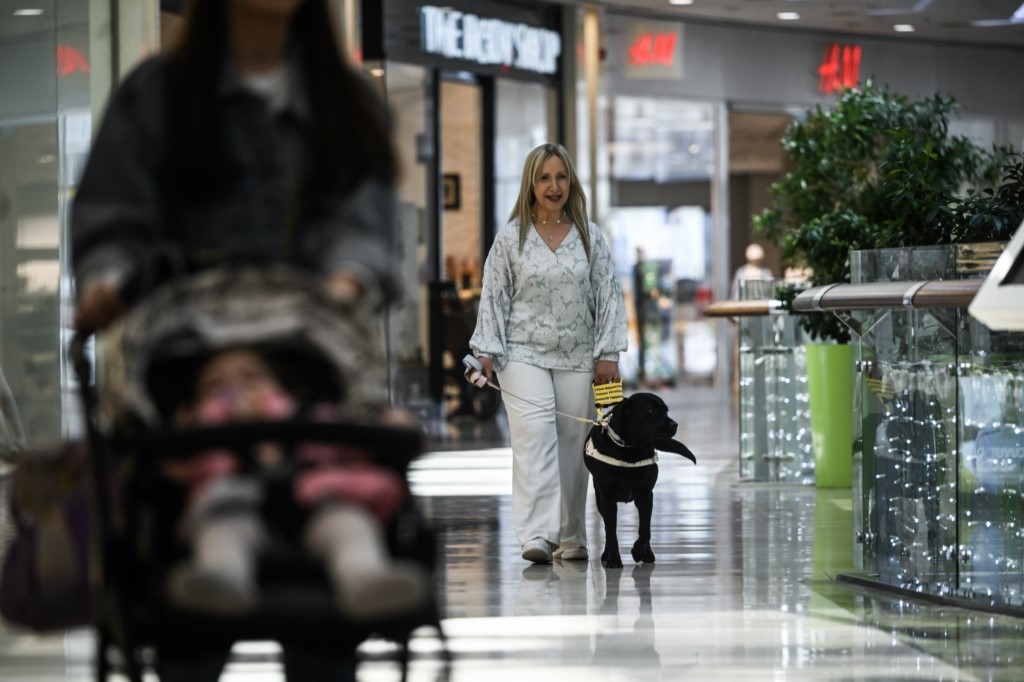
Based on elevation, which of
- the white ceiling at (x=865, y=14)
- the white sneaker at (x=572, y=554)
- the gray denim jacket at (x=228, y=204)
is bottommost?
the white sneaker at (x=572, y=554)

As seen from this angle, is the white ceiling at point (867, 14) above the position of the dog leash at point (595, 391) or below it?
above

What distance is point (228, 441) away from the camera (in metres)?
1.94

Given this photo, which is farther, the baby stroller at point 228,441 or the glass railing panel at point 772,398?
the glass railing panel at point 772,398

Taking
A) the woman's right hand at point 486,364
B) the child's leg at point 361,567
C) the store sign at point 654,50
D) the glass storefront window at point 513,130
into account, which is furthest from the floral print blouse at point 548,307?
the store sign at point 654,50

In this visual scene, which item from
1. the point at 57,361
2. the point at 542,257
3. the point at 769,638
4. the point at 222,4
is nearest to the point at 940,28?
the point at 57,361

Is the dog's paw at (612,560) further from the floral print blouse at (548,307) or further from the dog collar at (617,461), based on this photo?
the floral print blouse at (548,307)

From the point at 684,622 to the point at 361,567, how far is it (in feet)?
11.2

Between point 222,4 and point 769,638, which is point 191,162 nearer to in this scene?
point 222,4

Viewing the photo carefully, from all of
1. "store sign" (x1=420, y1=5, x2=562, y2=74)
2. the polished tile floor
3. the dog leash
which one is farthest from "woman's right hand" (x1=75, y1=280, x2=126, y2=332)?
"store sign" (x1=420, y1=5, x2=562, y2=74)

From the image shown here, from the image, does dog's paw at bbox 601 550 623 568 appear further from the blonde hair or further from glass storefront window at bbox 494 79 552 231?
glass storefront window at bbox 494 79 552 231

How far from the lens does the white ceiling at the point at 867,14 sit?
1877 centimetres

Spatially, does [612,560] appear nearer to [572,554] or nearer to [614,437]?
[572,554]

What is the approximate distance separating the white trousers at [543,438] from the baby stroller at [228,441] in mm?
4260

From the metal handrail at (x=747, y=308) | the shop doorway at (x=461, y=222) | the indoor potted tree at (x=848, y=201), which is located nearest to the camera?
the indoor potted tree at (x=848, y=201)
